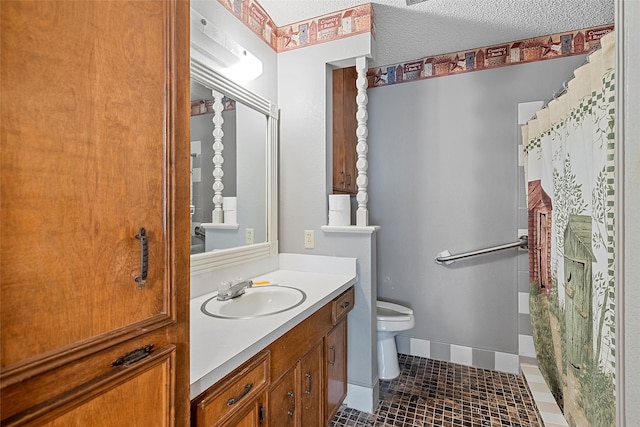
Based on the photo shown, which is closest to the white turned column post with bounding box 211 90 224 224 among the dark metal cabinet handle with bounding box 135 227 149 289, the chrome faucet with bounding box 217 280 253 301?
the chrome faucet with bounding box 217 280 253 301

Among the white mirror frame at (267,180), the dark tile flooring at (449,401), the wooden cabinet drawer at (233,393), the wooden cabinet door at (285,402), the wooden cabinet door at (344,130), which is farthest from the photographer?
the wooden cabinet door at (344,130)

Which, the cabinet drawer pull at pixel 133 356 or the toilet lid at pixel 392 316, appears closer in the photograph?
the cabinet drawer pull at pixel 133 356

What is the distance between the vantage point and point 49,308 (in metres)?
0.46

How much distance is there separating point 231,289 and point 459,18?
2042 mm

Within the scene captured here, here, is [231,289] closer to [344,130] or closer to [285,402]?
[285,402]

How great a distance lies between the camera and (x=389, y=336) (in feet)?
7.26

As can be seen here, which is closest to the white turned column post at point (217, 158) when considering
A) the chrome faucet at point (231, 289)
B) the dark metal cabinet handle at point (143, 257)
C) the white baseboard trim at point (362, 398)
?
the chrome faucet at point (231, 289)

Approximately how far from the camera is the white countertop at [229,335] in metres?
0.83

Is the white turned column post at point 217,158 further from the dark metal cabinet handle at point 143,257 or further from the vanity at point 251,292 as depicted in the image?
the dark metal cabinet handle at point 143,257

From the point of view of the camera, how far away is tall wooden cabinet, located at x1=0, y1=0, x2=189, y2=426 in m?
0.43

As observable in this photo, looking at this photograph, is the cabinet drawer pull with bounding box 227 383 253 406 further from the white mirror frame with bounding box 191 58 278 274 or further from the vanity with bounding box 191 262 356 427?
the white mirror frame with bounding box 191 58 278 274

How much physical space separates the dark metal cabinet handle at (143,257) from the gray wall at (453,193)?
2.25m

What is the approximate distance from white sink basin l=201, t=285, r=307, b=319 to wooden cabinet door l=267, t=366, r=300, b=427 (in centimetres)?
28

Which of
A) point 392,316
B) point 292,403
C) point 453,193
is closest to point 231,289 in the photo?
point 292,403
